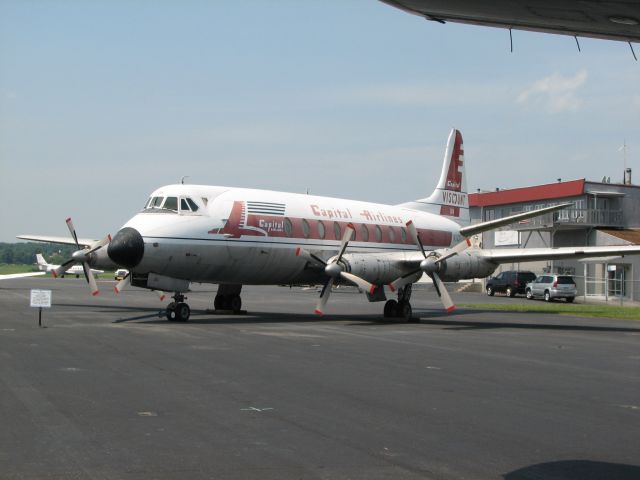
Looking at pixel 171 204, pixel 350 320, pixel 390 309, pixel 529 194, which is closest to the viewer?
pixel 171 204

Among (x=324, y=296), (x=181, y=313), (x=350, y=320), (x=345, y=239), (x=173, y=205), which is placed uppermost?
(x=173, y=205)

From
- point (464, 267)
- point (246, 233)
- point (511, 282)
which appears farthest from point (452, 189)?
point (511, 282)

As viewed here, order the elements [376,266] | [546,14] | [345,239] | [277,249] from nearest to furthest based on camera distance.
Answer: [546,14], [277,249], [345,239], [376,266]

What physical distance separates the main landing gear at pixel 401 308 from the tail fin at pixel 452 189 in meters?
7.12

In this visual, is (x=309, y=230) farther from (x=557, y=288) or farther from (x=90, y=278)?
(x=557, y=288)

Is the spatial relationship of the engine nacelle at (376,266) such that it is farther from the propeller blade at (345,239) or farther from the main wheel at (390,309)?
the main wheel at (390,309)

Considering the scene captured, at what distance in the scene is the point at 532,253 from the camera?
89.0 ft

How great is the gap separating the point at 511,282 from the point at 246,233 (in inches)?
1494

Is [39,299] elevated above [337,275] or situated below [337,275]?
below

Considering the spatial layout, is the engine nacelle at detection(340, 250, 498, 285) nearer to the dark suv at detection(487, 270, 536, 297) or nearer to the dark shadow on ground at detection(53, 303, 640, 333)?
the dark shadow on ground at detection(53, 303, 640, 333)

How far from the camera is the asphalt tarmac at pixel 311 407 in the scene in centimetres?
739

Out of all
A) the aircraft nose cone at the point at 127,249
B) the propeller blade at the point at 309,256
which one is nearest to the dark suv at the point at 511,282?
the propeller blade at the point at 309,256

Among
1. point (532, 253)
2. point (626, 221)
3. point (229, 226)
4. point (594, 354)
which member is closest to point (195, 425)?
point (594, 354)

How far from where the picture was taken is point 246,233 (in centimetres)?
2570
